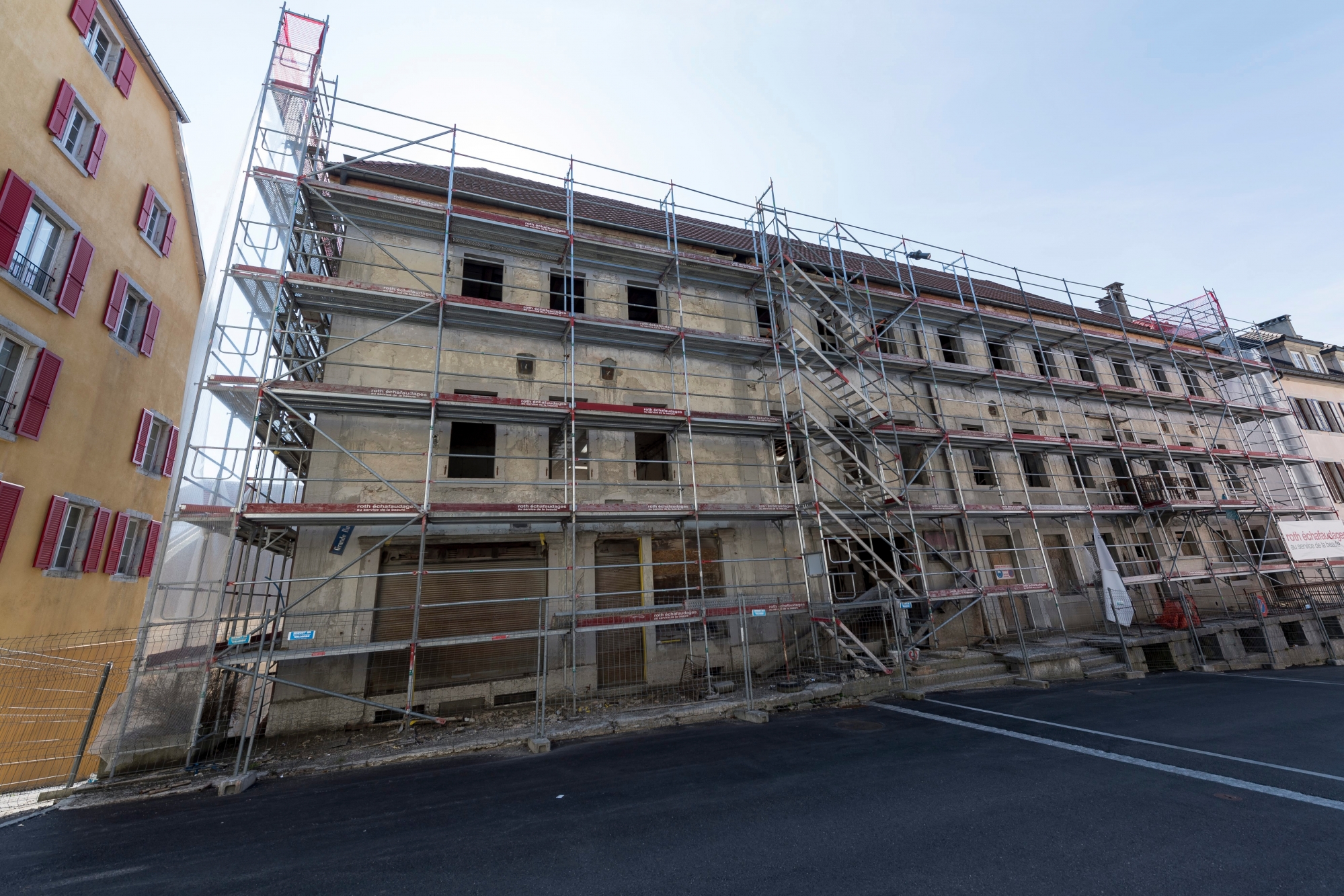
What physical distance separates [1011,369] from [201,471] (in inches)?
899

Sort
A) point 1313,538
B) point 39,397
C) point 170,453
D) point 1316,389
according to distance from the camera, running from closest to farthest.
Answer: point 39,397 < point 170,453 < point 1313,538 < point 1316,389

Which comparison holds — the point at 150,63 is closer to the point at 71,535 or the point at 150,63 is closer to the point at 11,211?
the point at 11,211

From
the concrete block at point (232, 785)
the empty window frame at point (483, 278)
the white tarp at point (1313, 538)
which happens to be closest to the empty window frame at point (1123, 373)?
the white tarp at point (1313, 538)

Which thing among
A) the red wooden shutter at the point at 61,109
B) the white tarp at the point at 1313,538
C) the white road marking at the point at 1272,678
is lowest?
the white road marking at the point at 1272,678

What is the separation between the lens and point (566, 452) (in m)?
11.2

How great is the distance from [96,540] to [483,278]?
1054 cm

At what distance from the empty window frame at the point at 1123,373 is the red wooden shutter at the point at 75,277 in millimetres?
31762

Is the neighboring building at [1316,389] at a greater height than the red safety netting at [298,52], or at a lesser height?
lesser

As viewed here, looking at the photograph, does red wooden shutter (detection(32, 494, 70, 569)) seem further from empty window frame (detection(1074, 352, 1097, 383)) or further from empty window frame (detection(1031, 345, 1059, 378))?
empty window frame (detection(1074, 352, 1097, 383))

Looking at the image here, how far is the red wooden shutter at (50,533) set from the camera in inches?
391

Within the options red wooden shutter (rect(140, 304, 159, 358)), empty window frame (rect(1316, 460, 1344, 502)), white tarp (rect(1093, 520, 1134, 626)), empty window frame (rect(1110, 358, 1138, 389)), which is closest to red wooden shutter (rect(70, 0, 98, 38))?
red wooden shutter (rect(140, 304, 159, 358))

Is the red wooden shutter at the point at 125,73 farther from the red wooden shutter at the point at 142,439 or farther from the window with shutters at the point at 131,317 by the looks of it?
the red wooden shutter at the point at 142,439

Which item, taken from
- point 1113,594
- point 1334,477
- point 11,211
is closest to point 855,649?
point 1113,594

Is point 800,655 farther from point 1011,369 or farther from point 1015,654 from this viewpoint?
point 1011,369
